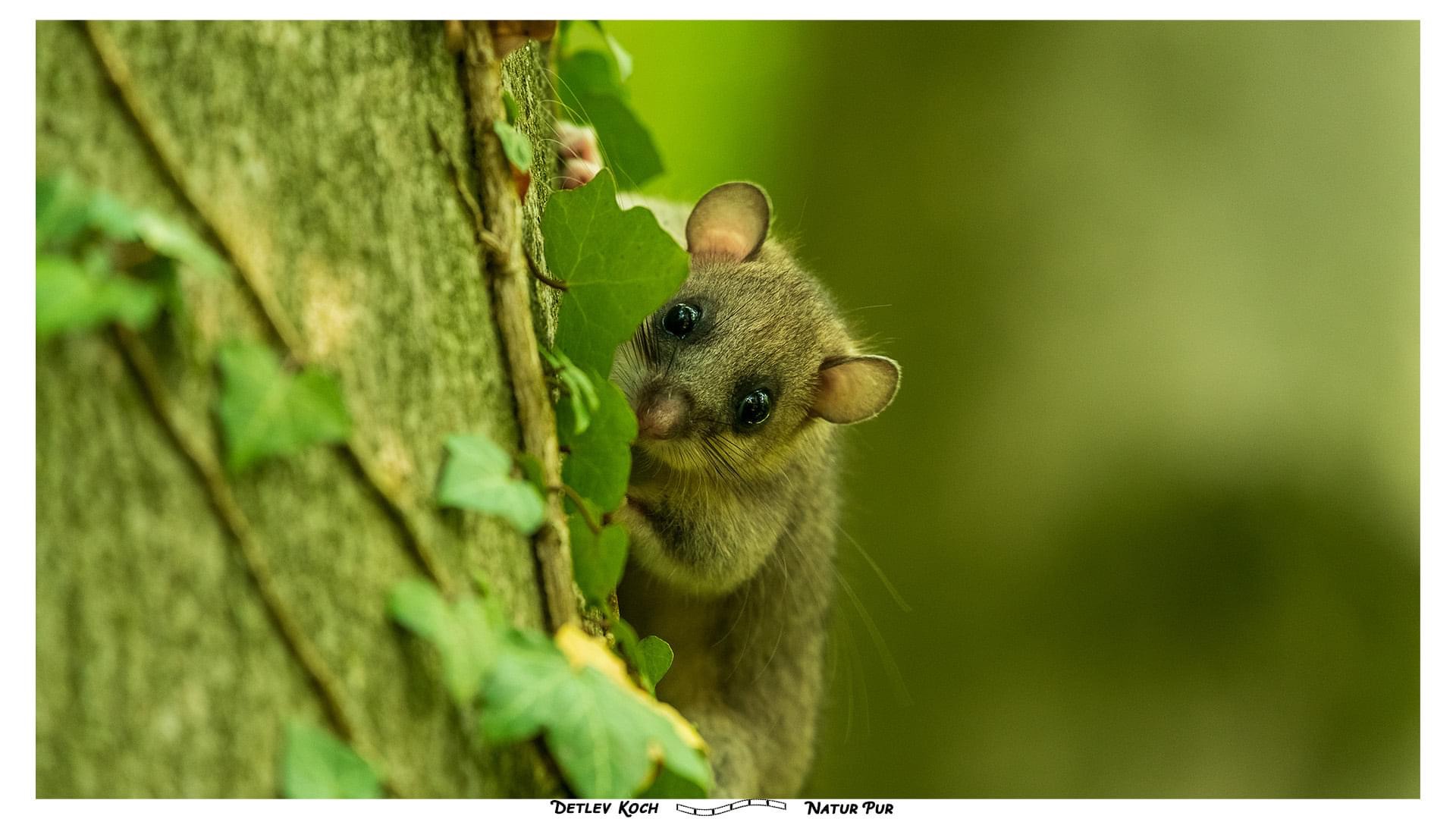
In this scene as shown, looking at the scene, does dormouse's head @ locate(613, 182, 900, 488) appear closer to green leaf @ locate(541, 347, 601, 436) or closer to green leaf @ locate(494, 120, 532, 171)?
green leaf @ locate(541, 347, 601, 436)

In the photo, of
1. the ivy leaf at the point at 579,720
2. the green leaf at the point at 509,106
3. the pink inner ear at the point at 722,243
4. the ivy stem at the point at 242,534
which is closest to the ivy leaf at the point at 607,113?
the pink inner ear at the point at 722,243

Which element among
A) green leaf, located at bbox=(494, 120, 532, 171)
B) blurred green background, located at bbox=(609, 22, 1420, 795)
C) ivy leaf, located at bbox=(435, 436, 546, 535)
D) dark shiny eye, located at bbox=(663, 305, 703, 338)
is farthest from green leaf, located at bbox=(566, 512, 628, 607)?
blurred green background, located at bbox=(609, 22, 1420, 795)

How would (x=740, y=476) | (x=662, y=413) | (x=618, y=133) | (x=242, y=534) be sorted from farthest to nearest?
(x=740, y=476), (x=662, y=413), (x=618, y=133), (x=242, y=534)

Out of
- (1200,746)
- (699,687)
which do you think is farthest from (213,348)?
(1200,746)

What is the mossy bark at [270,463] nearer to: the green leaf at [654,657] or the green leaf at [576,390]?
the green leaf at [576,390]
